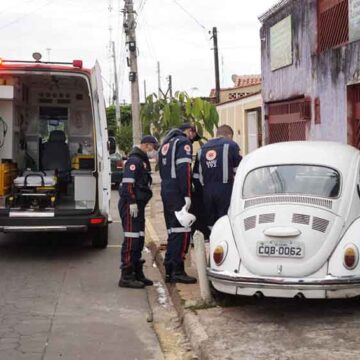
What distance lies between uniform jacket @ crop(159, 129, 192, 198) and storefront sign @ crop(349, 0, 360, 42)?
12.4 ft

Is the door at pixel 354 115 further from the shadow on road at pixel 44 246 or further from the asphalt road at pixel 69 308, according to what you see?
the shadow on road at pixel 44 246

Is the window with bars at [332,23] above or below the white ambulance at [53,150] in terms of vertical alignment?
above

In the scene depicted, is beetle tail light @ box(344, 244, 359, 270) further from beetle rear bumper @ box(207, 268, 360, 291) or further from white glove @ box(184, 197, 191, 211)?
white glove @ box(184, 197, 191, 211)

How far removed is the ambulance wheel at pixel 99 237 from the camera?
33.1 ft

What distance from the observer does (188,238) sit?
7359mm

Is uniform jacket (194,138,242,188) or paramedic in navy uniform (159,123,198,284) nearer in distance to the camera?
paramedic in navy uniform (159,123,198,284)

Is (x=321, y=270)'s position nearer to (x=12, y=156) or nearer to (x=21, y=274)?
(x=21, y=274)

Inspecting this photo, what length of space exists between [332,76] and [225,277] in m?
5.68

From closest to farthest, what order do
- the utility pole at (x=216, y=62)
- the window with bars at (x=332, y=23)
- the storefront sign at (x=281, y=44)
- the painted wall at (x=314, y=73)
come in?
the painted wall at (x=314, y=73)
the window with bars at (x=332, y=23)
the storefront sign at (x=281, y=44)
the utility pole at (x=216, y=62)

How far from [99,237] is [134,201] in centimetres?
301

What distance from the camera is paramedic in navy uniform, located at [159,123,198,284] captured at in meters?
7.14

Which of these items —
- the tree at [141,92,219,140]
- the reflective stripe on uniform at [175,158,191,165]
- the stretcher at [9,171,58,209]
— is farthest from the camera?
the tree at [141,92,219,140]

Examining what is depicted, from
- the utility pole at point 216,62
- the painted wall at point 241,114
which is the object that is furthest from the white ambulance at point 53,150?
the utility pole at point 216,62

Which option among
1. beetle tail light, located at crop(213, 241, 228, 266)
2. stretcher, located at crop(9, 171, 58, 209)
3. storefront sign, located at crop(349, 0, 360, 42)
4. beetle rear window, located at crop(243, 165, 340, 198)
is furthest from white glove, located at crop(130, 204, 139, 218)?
storefront sign, located at crop(349, 0, 360, 42)
